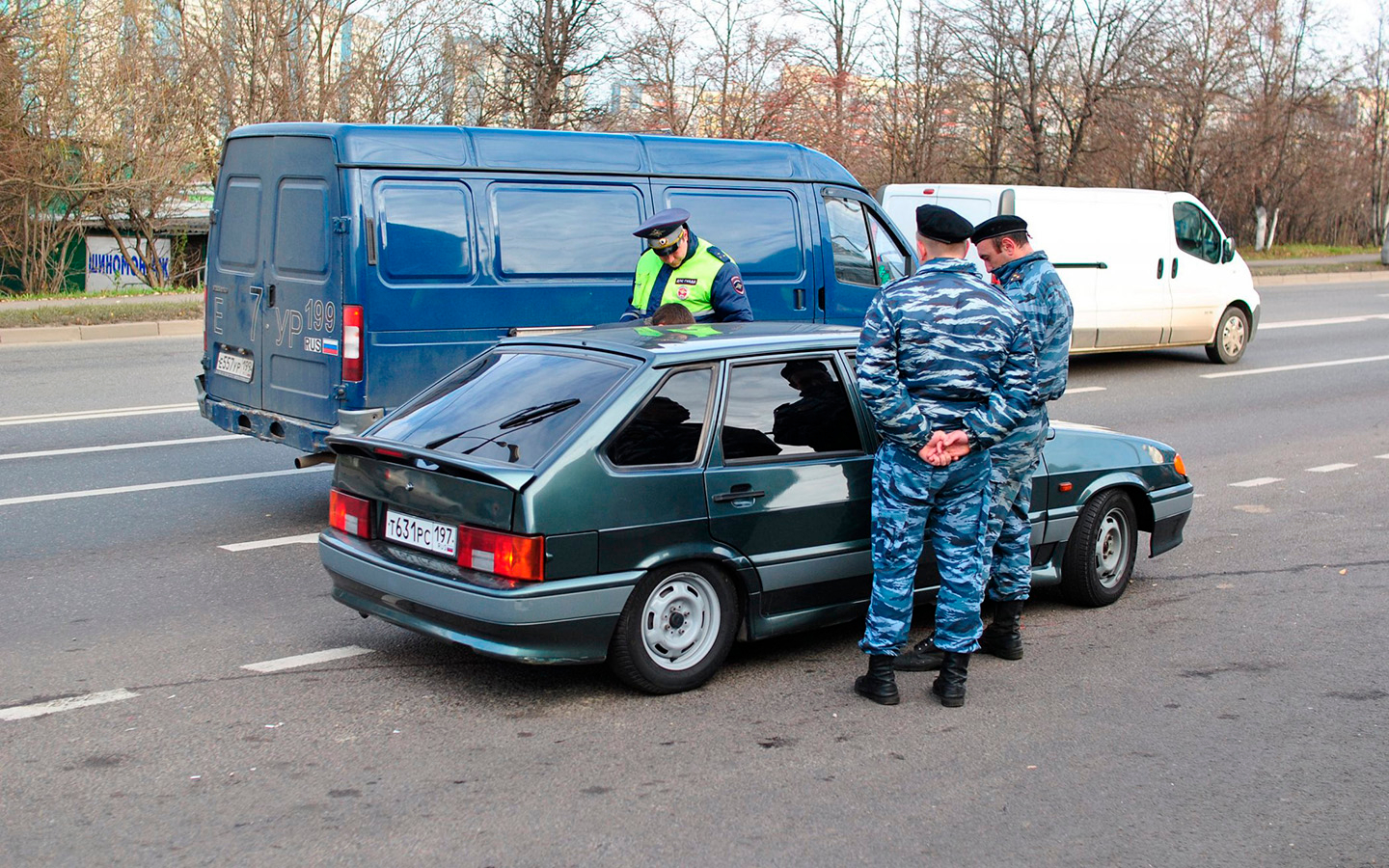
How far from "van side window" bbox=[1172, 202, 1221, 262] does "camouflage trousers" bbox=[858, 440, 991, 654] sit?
12300mm

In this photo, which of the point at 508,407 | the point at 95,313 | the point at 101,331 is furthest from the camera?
the point at 95,313

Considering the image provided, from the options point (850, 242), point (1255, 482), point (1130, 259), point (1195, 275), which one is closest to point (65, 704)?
point (850, 242)

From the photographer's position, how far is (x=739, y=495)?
4930 millimetres

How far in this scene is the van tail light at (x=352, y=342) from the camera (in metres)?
7.43

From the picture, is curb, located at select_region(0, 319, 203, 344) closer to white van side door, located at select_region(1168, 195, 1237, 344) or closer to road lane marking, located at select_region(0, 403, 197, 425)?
road lane marking, located at select_region(0, 403, 197, 425)

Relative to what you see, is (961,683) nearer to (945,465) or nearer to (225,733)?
(945,465)

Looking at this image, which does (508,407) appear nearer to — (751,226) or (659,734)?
(659,734)

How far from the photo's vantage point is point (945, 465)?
4.76 metres

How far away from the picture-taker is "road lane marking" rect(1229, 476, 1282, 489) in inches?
363

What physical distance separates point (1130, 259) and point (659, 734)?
12.5 m

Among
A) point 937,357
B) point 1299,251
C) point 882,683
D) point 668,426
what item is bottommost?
point 882,683

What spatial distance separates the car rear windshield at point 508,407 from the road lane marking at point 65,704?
4.39 ft

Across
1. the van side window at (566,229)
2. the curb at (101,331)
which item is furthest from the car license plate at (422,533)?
the curb at (101,331)

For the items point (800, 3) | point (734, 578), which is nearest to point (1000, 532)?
point (734, 578)
